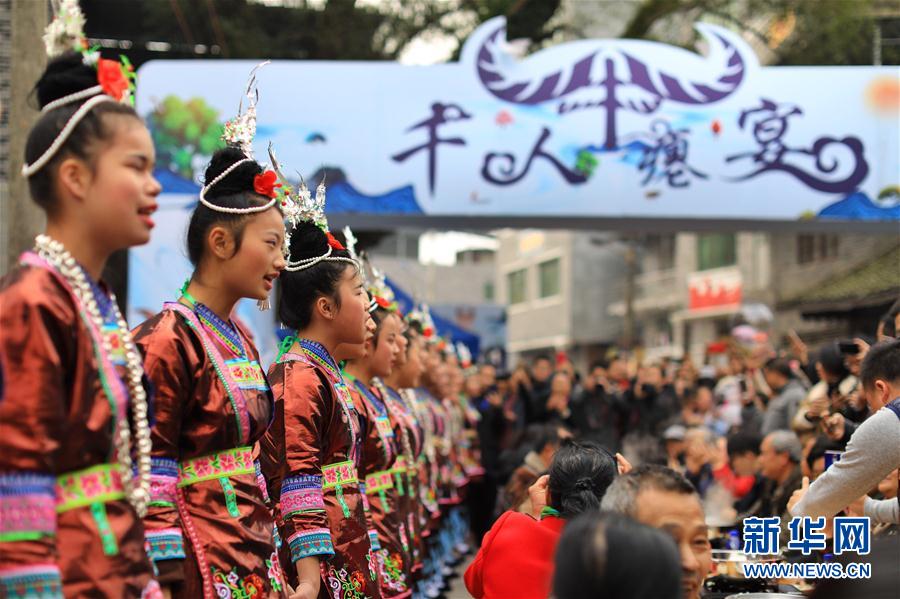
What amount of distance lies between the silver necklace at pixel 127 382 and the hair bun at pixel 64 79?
1.04 ft

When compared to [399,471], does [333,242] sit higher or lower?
higher

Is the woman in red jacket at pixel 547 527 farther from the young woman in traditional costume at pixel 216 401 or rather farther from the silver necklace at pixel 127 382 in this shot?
the silver necklace at pixel 127 382

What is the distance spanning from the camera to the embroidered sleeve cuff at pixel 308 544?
4258 mm

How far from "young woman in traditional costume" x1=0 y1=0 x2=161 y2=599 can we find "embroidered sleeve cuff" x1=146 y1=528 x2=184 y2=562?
32 cm

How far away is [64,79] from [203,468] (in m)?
1.08

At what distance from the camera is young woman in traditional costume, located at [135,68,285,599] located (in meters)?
3.29

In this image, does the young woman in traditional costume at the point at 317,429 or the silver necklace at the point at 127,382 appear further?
the young woman in traditional costume at the point at 317,429

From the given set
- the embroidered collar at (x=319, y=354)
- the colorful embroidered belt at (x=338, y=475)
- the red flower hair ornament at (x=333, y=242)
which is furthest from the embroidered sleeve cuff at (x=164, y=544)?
the red flower hair ornament at (x=333, y=242)

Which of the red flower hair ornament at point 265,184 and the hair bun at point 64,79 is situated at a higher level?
the hair bun at point 64,79

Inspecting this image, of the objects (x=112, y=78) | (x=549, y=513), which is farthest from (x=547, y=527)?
(x=112, y=78)

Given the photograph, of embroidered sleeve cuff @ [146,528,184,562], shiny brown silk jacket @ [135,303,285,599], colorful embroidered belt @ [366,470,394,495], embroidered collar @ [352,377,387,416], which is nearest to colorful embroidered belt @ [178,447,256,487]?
shiny brown silk jacket @ [135,303,285,599]

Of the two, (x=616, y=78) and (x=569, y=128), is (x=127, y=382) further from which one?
(x=616, y=78)

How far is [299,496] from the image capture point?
4.28 meters

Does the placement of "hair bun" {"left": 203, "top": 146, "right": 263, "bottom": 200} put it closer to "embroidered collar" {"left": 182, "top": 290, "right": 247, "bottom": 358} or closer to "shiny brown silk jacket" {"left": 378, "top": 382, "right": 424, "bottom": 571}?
"embroidered collar" {"left": 182, "top": 290, "right": 247, "bottom": 358}
